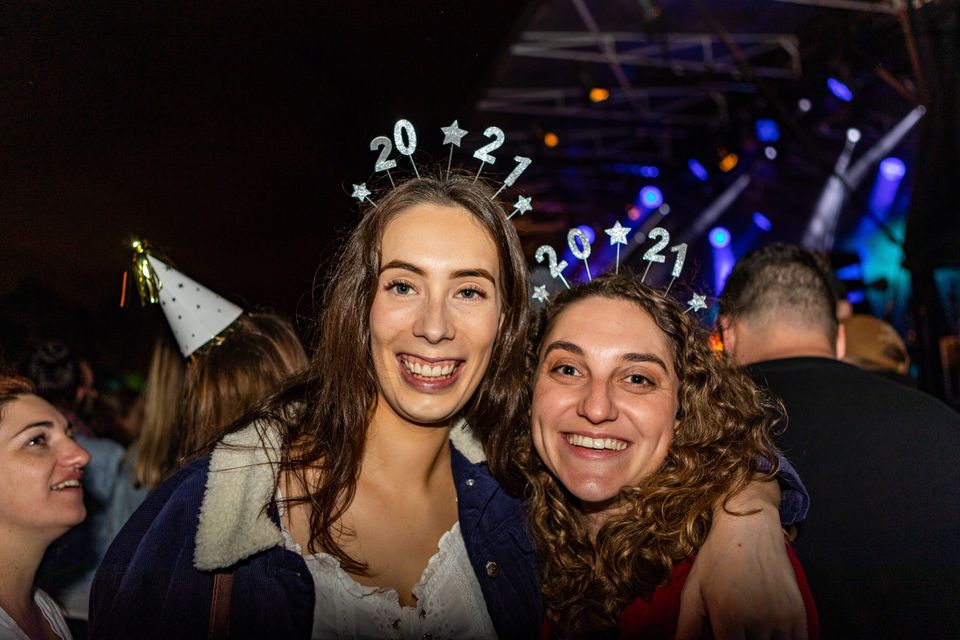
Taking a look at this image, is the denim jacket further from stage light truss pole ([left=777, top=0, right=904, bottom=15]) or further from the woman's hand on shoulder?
stage light truss pole ([left=777, top=0, right=904, bottom=15])

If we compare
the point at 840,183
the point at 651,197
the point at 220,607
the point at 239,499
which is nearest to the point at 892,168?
the point at 840,183

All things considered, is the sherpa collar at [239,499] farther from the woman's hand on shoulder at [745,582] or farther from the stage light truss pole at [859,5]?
the stage light truss pole at [859,5]

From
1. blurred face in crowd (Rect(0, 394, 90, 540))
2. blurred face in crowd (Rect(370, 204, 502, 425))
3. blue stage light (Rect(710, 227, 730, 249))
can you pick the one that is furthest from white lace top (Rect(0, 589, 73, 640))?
blue stage light (Rect(710, 227, 730, 249))

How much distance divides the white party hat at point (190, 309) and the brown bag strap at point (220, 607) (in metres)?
1.08

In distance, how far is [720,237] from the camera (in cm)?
1199

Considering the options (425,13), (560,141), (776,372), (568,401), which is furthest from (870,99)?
(568,401)

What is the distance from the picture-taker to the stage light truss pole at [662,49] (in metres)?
7.12

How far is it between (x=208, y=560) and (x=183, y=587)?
84mm

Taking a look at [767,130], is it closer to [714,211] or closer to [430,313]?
[714,211]

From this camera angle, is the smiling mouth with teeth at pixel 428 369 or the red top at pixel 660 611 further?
the smiling mouth with teeth at pixel 428 369

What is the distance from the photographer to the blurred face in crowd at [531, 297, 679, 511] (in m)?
1.85

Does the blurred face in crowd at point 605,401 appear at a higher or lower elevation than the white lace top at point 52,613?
higher

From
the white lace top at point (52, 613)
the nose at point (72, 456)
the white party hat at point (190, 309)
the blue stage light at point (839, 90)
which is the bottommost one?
the white lace top at point (52, 613)

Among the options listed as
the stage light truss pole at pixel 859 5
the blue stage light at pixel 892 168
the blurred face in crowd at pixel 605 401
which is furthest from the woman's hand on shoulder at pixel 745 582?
the blue stage light at pixel 892 168
